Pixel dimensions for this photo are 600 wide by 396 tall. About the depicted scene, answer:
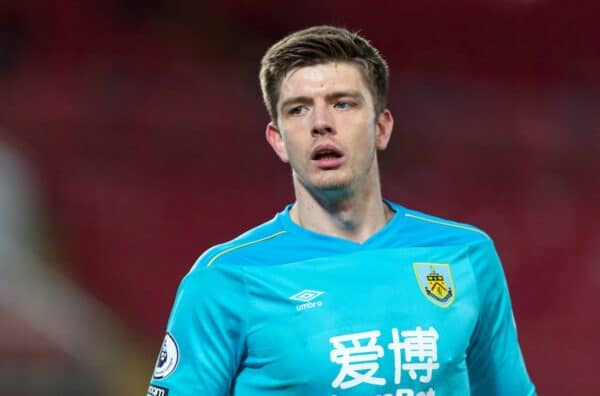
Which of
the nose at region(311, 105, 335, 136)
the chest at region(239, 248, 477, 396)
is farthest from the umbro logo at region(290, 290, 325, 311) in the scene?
the nose at region(311, 105, 335, 136)

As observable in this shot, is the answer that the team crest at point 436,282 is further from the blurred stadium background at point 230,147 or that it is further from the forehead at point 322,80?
the blurred stadium background at point 230,147

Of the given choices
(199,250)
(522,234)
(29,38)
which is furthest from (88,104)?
(522,234)

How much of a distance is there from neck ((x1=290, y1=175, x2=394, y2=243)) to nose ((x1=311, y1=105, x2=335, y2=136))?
146mm

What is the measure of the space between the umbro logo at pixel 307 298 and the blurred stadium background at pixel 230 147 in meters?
4.08

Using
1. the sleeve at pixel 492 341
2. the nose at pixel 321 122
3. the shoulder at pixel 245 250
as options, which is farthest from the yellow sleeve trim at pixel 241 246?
the sleeve at pixel 492 341

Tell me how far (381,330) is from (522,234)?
16.2 feet

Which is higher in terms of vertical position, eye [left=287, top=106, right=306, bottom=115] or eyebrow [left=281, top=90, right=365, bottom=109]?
eyebrow [left=281, top=90, right=365, bottom=109]

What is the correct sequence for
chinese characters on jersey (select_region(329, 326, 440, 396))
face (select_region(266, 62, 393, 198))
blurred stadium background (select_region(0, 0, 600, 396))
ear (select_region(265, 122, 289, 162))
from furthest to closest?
1. blurred stadium background (select_region(0, 0, 600, 396))
2. ear (select_region(265, 122, 289, 162))
3. face (select_region(266, 62, 393, 198))
4. chinese characters on jersey (select_region(329, 326, 440, 396))

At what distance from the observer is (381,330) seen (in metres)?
2.06

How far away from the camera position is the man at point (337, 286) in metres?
2.02

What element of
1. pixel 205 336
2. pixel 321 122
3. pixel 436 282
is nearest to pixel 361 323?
pixel 436 282

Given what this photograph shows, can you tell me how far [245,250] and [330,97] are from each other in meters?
0.37

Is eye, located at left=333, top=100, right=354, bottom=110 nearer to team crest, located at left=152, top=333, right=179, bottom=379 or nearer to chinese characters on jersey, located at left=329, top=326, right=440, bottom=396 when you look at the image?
chinese characters on jersey, located at left=329, top=326, right=440, bottom=396

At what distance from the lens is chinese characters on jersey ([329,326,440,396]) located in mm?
1996
